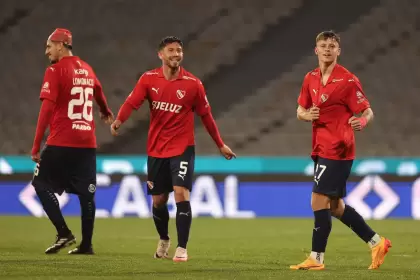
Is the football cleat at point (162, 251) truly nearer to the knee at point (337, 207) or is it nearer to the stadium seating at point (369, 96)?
the knee at point (337, 207)

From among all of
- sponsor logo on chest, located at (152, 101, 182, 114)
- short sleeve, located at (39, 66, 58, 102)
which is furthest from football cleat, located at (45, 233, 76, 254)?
sponsor logo on chest, located at (152, 101, 182, 114)

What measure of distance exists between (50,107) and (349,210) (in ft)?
9.05

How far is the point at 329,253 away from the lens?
30.5 feet

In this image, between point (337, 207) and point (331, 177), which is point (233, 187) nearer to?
point (337, 207)

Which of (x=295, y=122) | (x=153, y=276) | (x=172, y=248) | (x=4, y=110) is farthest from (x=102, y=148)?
(x=153, y=276)

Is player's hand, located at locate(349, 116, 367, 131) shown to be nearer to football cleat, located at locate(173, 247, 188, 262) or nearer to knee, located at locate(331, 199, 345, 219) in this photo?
knee, located at locate(331, 199, 345, 219)

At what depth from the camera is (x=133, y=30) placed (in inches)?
768

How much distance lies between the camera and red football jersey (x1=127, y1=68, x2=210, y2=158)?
27.5 ft

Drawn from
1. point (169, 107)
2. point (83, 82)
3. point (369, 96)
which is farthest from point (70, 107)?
point (369, 96)

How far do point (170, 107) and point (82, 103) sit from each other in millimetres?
960

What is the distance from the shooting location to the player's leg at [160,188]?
847 cm

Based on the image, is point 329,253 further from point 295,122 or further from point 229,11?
point 229,11

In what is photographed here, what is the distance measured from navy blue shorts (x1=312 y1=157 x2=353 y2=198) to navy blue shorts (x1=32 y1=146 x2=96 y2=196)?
7.70ft

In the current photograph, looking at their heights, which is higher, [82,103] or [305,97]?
[82,103]
